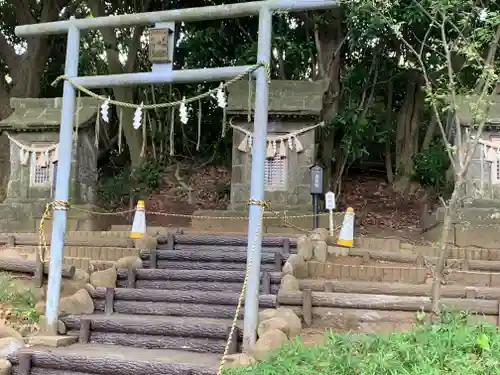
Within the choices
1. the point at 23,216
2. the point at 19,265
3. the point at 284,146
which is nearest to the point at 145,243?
the point at 19,265

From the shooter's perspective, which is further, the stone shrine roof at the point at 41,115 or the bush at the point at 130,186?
the bush at the point at 130,186

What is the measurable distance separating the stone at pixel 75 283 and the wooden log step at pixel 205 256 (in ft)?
3.85

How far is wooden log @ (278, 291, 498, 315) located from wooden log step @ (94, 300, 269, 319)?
0.74m

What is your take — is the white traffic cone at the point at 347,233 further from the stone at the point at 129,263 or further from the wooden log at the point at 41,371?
the wooden log at the point at 41,371

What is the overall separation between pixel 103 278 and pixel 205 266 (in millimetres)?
1573

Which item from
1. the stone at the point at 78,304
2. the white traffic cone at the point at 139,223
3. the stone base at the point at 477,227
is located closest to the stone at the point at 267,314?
the stone at the point at 78,304

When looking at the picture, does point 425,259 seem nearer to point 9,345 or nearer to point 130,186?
point 9,345

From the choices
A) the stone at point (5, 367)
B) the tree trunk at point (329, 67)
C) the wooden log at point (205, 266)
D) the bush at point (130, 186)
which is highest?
the tree trunk at point (329, 67)

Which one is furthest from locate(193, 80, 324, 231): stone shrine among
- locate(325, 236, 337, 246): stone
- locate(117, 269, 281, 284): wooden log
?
locate(117, 269, 281, 284): wooden log

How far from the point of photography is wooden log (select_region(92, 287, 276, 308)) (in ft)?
24.1

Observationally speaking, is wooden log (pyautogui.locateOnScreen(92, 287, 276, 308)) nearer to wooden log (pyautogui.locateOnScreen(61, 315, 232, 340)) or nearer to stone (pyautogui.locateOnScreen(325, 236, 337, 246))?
wooden log (pyautogui.locateOnScreen(61, 315, 232, 340))

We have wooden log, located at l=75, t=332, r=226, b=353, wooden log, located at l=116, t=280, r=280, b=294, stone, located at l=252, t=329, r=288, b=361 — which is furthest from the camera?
wooden log, located at l=116, t=280, r=280, b=294

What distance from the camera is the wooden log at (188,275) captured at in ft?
26.2

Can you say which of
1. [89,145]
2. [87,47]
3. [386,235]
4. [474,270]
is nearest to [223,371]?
[474,270]
